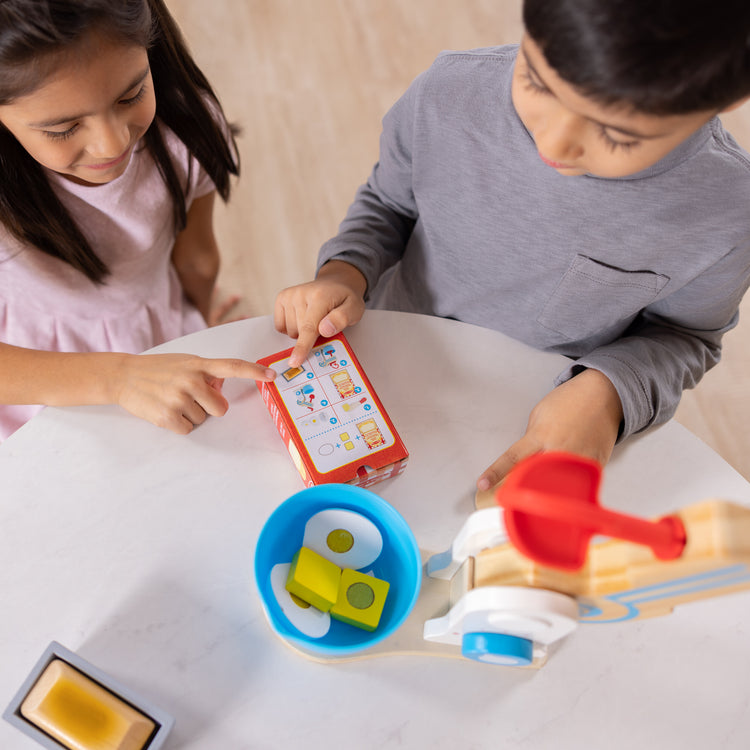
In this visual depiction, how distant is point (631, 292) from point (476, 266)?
0.59 feet

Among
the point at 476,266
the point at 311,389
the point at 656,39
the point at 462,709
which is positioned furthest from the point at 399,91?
the point at 462,709

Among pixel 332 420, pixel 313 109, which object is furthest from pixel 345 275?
pixel 313 109

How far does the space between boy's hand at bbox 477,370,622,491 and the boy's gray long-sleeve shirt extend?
2 cm

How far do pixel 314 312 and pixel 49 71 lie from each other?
1.04 feet

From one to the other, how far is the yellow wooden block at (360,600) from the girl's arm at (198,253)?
2.04 ft

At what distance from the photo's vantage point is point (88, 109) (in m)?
0.60

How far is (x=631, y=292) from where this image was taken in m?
0.71

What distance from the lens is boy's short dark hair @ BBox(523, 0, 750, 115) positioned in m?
0.36

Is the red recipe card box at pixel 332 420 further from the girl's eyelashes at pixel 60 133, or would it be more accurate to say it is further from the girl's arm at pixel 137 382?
the girl's eyelashes at pixel 60 133

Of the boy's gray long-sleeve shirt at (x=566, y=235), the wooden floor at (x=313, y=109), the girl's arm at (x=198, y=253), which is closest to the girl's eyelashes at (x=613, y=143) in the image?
the boy's gray long-sleeve shirt at (x=566, y=235)

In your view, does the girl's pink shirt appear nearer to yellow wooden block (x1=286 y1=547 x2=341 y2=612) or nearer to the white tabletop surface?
the white tabletop surface

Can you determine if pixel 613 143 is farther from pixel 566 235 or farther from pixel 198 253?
pixel 198 253

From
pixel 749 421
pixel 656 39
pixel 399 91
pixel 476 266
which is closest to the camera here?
pixel 656 39

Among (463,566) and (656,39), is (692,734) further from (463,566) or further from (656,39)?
(656,39)
